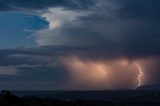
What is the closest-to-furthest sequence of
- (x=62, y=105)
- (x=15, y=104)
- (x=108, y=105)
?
1. (x=15, y=104)
2. (x=62, y=105)
3. (x=108, y=105)

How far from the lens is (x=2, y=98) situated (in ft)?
318

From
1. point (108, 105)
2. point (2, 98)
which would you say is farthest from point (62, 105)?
point (108, 105)

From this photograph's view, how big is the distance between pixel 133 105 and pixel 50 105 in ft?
238

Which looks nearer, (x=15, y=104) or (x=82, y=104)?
(x=15, y=104)

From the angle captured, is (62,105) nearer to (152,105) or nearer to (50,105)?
(50,105)

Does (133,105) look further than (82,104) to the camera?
Yes

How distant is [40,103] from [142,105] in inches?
2956

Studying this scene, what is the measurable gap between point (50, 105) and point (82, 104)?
1899 cm

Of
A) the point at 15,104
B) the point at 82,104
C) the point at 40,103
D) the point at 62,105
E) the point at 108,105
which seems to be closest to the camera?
the point at 15,104

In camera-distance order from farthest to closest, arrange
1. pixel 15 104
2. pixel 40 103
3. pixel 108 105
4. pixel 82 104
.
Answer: pixel 108 105 → pixel 82 104 → pixel 40 103 → pixel 15 104

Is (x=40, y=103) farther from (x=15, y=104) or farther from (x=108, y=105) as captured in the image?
(x=108, y=105)

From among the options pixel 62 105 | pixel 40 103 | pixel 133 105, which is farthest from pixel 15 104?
pixel 133 105

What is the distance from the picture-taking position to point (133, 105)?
607ft

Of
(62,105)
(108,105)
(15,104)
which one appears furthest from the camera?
(108,105)
